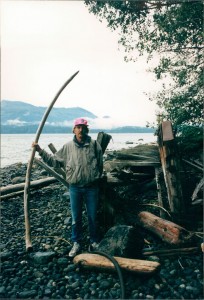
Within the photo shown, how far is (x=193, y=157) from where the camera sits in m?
6.98

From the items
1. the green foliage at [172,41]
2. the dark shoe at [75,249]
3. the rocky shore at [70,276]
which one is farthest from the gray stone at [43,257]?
the green foliage at [172,41]

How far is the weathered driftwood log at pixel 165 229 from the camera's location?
5262 mm

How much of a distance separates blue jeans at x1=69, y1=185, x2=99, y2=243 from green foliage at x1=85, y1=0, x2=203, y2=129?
405 centimetres

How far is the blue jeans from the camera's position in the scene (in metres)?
5.68

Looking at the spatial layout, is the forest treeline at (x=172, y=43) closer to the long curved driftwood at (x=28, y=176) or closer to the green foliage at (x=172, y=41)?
the green foliage at (x=172, y=41)

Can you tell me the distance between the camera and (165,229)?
5.51 meters

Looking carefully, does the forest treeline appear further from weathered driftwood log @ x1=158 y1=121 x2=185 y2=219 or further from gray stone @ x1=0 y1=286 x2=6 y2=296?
gray stone @ x1=0 y1=286 x2=6 y2=296

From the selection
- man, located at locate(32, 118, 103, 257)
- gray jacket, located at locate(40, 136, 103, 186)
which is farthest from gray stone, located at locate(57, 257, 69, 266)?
gray jacket, located at locate(40, 136, 103, 186)

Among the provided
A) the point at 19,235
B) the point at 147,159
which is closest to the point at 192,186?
the point at 147,159

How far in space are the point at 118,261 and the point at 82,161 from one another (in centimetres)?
187

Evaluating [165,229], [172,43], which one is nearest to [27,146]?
[172,43]

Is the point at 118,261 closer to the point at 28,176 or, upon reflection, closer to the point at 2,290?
the point at 2,290

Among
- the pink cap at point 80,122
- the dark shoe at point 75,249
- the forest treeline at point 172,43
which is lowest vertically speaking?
the dark shoe at point 75,249

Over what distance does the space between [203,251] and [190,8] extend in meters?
6.24
